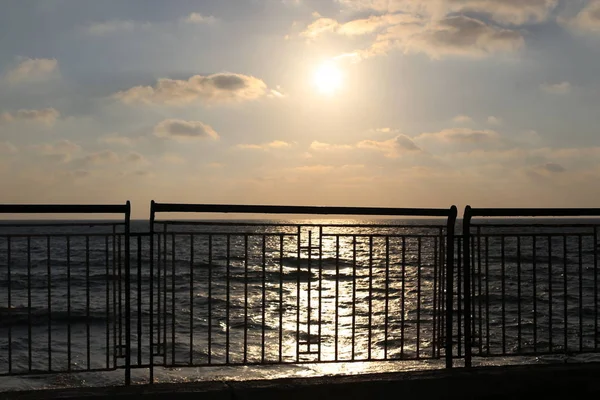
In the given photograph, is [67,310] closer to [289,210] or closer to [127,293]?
[127,293]

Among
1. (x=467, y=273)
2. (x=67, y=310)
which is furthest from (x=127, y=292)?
(x=67, y=310)

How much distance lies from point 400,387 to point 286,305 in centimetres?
2141

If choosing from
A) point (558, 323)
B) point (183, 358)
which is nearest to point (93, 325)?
point (183, 358)

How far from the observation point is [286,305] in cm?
2609

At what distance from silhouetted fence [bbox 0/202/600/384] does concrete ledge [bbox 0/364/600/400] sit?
441 mm

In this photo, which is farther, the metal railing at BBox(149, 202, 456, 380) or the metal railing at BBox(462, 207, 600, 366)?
the metal railing at BBox(462, 207, 600, 366)

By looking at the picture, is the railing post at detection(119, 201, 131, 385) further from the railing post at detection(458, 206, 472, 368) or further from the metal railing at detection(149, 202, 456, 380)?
the railing post at detection(458, 206, 472, 368)

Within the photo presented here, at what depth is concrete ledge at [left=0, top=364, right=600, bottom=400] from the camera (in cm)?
445

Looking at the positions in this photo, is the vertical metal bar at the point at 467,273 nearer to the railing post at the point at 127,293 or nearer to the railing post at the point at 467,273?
the railing post at the point at 467,273

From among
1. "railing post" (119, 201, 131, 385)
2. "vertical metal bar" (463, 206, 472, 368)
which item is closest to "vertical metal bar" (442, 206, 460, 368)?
"vertical metal bar" (463, 206, 472, 368)

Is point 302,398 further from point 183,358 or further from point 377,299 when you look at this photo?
point 377,299

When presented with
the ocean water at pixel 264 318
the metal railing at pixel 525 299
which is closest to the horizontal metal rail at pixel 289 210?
the ocean water at pixel 264 318

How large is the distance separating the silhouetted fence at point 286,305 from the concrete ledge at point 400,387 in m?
0.44

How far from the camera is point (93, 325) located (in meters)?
18.7
